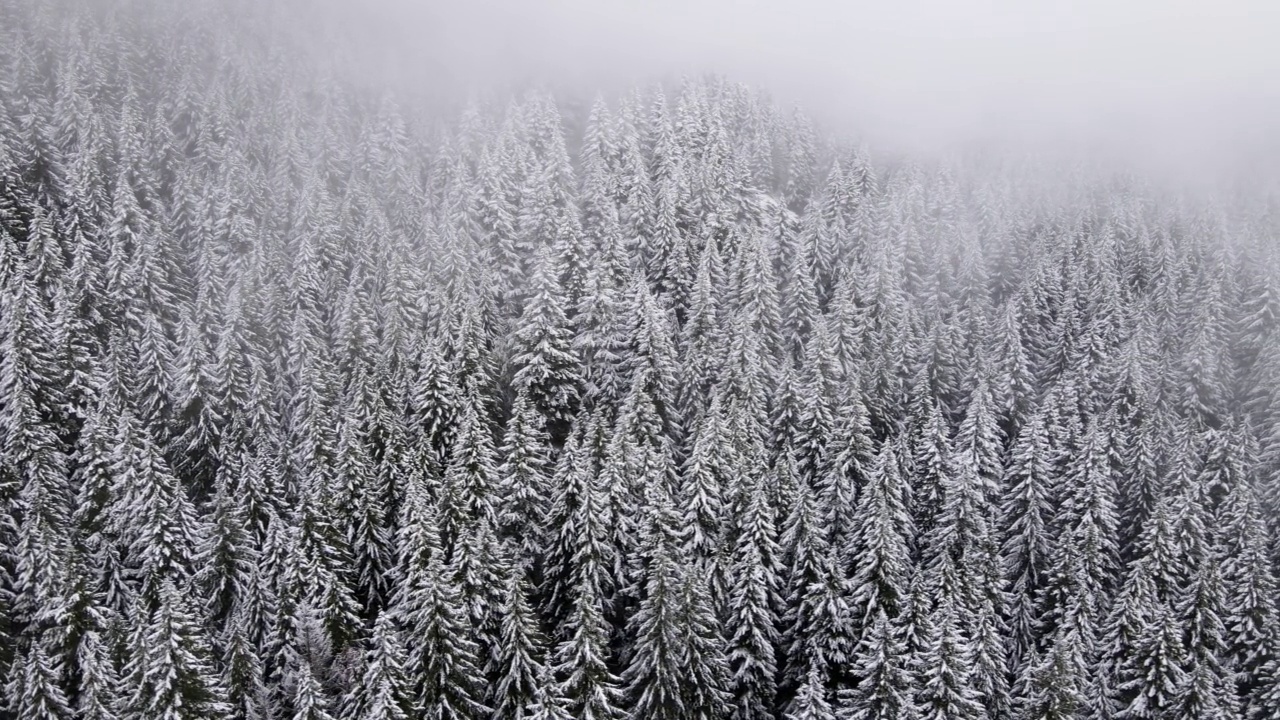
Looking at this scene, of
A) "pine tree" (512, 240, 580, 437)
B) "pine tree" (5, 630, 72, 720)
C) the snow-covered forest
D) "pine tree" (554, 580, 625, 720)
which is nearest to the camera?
"pine tree" (5, 630, 72, 720)

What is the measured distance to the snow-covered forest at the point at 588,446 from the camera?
3005 cm

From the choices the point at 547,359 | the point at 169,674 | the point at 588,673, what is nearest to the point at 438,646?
the point at 588,673

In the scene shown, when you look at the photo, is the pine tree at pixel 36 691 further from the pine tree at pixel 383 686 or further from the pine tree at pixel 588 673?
the pine tree at pixel 588 673

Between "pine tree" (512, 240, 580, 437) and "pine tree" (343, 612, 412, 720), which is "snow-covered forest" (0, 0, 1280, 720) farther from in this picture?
"pine tree" (512, 240, 580, 437)

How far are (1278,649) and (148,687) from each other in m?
42.3

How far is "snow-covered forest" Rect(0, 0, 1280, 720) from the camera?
30.0 meters

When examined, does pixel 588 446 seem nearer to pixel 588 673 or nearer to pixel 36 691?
pixel 588 673

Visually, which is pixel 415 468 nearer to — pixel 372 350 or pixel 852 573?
pixel 372 350

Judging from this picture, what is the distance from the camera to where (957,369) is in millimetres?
52844

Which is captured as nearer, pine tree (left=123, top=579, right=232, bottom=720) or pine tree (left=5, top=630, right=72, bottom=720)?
pine tree (left=123, top=579, right=232, bottom=720)

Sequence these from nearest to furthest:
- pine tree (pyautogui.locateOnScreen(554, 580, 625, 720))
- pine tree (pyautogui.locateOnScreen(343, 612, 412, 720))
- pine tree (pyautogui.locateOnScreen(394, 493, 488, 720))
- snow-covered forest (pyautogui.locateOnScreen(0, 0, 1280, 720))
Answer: pine tree (pyautogui.locateOnScreen(343, 612, 412, 720))
pine tree (pyautogui.locateOnScreen(394, 493, 488, 720))
pine tree (pyautogui.locateOnScreen(554, 580, 625, 720))
snow-covered forest (pyautogui.locateOnScreen(0, 0, 1280, 720))

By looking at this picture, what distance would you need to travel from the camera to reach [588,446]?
37969 mm

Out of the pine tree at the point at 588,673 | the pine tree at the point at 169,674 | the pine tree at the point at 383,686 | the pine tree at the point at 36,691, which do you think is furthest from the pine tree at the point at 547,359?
the pine tree at the point at 36,691

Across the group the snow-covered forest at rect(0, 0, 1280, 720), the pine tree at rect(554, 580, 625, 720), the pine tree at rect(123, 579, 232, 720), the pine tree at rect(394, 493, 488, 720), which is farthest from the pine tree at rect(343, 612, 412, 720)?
the pine tree at rect(554, 580, 625, 720)
